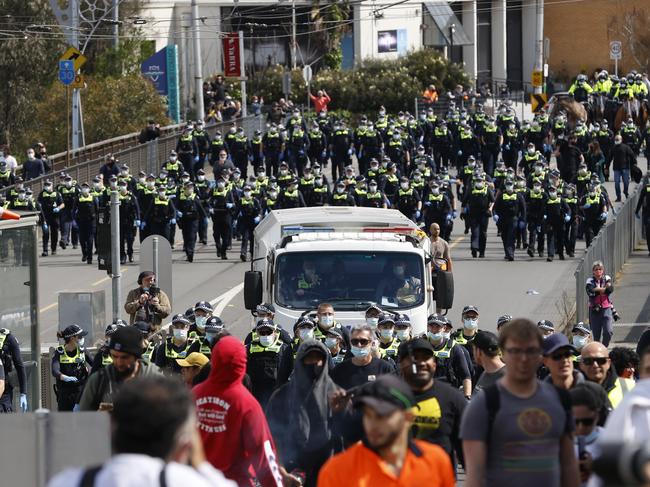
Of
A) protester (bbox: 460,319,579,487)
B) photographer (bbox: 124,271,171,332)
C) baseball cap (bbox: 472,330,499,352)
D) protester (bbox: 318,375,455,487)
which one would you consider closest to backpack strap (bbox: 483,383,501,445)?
protester (bbox: 460,319,579,487)

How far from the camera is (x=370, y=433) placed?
6.88m

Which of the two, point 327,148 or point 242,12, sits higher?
point 242,12

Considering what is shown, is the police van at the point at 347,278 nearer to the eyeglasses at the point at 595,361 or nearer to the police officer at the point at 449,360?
the police officer at the point at 449,360

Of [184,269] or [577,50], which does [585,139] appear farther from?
[577,50]

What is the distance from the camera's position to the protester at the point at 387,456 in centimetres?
684

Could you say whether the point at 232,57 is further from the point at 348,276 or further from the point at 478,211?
the point at 348,276

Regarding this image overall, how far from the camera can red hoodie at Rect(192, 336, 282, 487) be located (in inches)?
349

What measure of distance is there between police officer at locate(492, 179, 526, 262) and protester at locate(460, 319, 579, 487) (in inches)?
997

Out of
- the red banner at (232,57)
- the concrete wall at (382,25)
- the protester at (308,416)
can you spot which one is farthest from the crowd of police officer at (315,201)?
the concrete wall at (382,25)

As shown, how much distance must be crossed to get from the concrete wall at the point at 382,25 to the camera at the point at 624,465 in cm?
6668

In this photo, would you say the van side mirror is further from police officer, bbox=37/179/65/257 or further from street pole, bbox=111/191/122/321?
police officer, bbox=37/179/65/257

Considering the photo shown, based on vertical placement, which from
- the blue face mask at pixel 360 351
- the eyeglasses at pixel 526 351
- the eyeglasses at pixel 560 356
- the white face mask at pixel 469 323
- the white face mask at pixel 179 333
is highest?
the eyeglasses at pixel 526 351

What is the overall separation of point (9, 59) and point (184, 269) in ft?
80.4

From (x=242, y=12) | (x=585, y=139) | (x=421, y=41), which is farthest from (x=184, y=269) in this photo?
(x=421, y=41)
